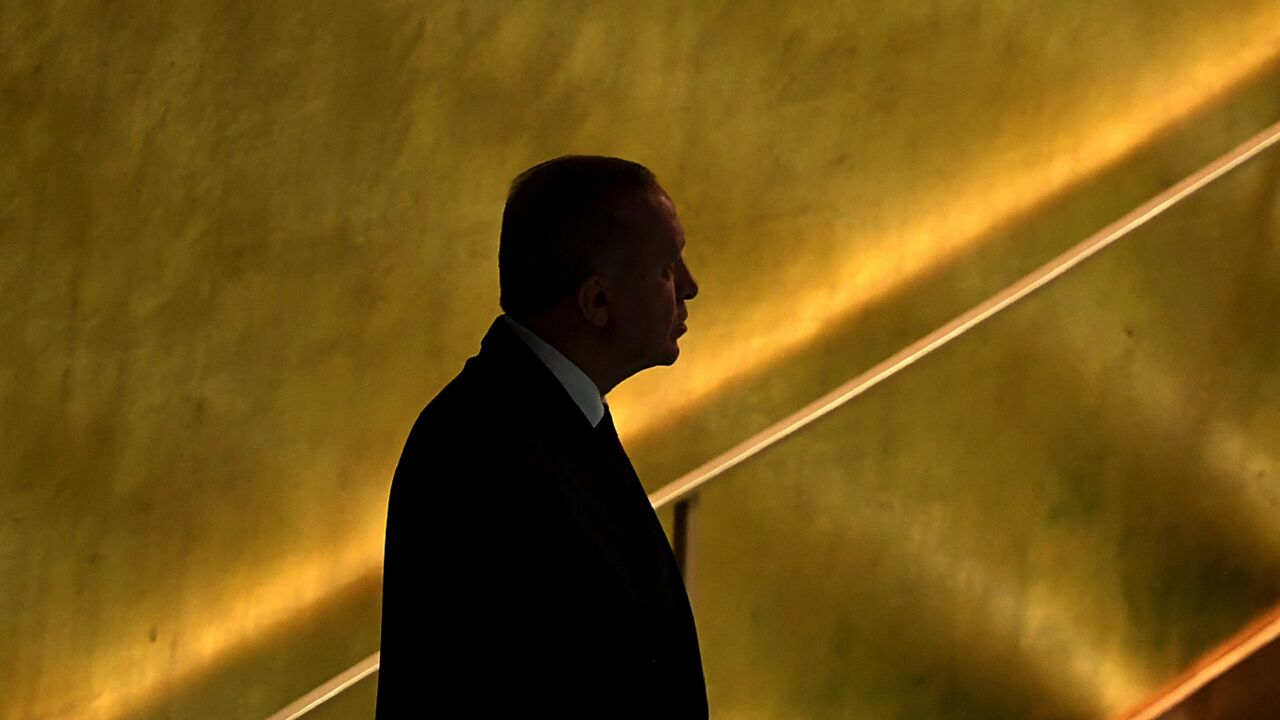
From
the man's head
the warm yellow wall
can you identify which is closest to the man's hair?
the man's head

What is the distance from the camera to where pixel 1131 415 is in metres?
2.42

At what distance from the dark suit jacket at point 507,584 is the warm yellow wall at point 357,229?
93 cm

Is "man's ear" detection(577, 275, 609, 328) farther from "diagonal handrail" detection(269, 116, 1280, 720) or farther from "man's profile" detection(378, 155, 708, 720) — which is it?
"diagonal handrail" detection(269, 116, 1280, 720)

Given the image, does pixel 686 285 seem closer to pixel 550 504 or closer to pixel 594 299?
pixel 594 299

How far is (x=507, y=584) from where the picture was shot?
1.06 meters

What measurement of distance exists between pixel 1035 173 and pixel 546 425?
1.50m

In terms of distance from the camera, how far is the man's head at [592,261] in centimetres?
118

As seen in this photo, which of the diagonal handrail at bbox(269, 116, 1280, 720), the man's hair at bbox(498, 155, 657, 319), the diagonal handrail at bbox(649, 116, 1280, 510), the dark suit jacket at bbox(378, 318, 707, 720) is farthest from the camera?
the diagonal handrail at bbox(649, 116, 1280, 510)

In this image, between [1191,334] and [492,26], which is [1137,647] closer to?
[1191,334]

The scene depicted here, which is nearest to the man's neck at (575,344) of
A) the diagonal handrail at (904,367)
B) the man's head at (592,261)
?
the man's head at (592,261)

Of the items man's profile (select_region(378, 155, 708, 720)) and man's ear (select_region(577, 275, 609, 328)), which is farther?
man's ear (select_region(577, 275, 609, 328))

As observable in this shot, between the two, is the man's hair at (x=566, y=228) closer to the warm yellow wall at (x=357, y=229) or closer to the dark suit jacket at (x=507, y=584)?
the dark suit jacket at (x=507, y=584)

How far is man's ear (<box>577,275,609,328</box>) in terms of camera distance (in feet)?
3.87

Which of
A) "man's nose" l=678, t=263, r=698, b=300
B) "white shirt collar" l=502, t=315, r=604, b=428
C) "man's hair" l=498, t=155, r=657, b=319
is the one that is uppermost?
"man's hair" l=498, t=155, r=657, b=319
